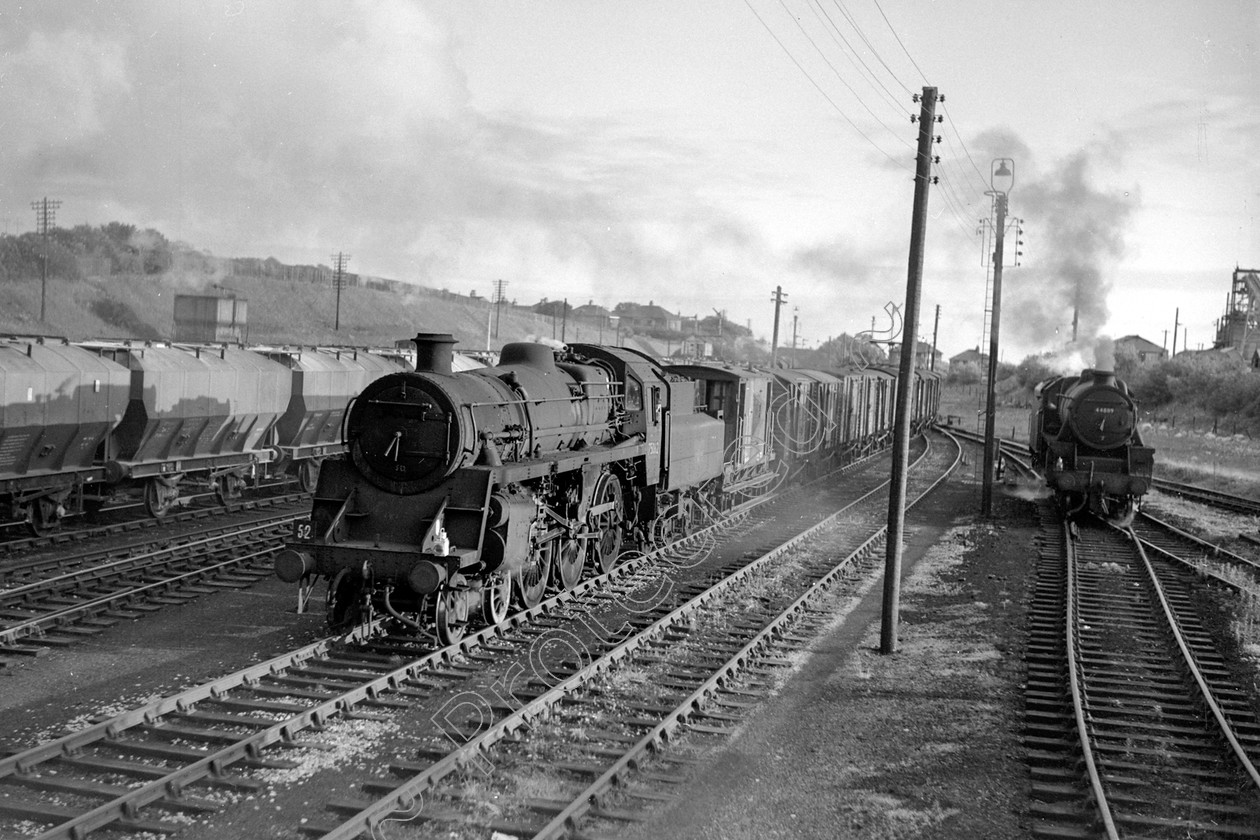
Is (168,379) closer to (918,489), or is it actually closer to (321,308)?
(918,489)

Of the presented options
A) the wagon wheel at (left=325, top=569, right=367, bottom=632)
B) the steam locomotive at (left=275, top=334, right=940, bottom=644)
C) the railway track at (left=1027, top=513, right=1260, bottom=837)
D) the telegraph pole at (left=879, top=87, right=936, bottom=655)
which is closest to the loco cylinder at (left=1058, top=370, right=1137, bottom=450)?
the railway track at (left=1027, top=513, right=1260, bottom=837)

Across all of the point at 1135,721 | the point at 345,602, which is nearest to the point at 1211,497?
the point at 1135,721

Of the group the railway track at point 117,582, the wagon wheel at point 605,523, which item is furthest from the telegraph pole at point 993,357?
the railway track at point 117,582

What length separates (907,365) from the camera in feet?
37.4

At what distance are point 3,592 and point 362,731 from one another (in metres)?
6.11

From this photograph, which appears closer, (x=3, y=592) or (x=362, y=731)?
(x=362, y=731)

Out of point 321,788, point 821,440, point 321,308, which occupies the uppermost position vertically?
point 321,308

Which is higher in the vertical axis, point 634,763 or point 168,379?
point 168,379

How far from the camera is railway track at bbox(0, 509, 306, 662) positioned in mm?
10422

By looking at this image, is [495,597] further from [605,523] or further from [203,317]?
[203,317]

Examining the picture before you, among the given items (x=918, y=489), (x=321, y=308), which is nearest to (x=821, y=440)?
(x=918, y=489)

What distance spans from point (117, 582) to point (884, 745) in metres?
9.51

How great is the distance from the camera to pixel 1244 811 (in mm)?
7031

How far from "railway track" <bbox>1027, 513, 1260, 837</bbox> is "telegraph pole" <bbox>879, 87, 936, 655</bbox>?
155cm
